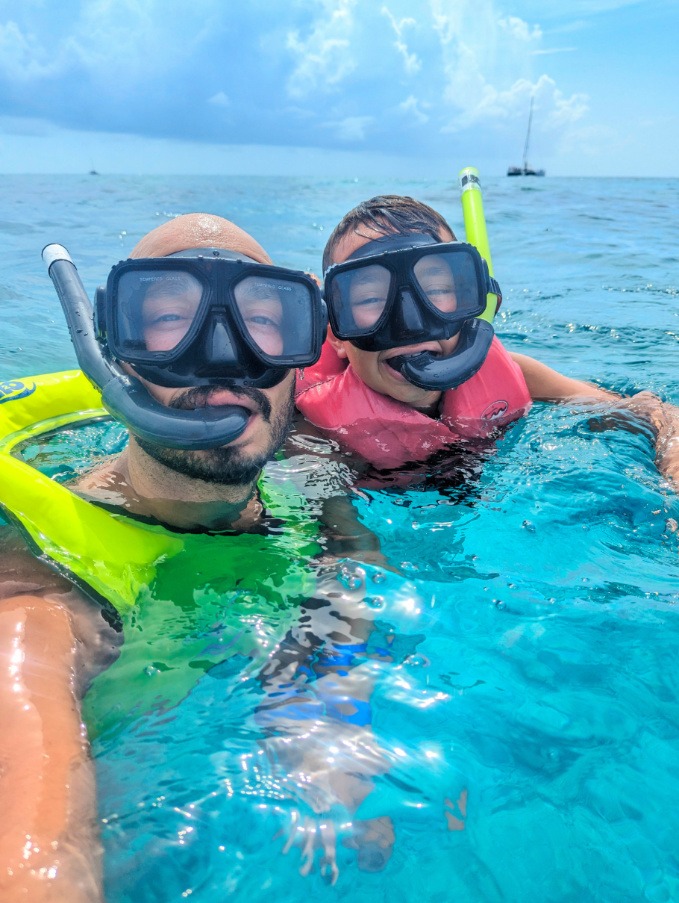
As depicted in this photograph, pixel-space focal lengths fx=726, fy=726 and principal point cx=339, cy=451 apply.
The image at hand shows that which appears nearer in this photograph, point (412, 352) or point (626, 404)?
point (412, 352)

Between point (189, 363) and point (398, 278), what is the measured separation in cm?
136

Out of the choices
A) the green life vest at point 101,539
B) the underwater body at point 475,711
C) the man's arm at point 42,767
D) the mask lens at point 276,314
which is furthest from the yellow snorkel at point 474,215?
the man's arm at point 42,767

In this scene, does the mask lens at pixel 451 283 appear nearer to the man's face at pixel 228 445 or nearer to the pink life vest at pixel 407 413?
the pink life vest at pixel 407 413

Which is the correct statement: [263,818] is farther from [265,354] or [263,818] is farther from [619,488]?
[619,488]

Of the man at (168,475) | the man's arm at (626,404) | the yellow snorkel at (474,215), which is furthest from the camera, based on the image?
the yellow snorkel at (474,215)

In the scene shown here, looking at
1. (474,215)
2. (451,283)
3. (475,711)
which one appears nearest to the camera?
(475,711)

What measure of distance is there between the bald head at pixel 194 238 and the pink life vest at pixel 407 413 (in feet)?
4.03

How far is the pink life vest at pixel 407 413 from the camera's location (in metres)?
3.31

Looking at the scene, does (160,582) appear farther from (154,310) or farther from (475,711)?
(475,711)

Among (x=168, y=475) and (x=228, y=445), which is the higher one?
(x=228, y=445)

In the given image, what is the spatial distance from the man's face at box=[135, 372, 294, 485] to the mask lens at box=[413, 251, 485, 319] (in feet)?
4.01

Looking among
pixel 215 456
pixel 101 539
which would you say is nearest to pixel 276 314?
pixel 215 456

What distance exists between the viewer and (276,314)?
2.22 meters

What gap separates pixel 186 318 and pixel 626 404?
2454 mm
